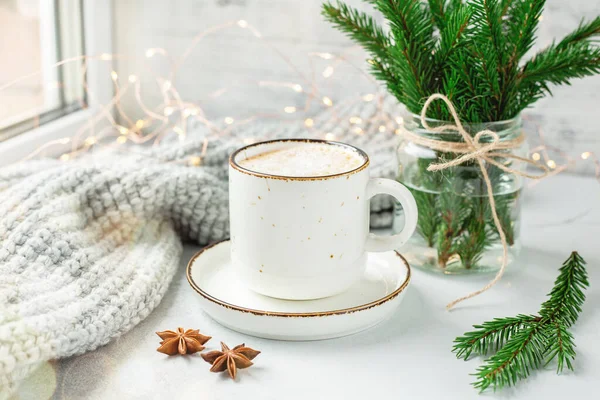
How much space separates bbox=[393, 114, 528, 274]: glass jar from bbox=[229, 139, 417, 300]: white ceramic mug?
0.10m

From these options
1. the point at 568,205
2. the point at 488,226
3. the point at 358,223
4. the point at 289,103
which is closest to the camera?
the point at 358,223

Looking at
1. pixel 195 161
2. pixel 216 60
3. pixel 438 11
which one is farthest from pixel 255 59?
pixel 438 11

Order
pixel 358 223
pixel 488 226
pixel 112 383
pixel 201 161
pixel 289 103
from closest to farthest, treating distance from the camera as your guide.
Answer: pixel 112 383, pixel 358 223, pixel 488 226, pixel 201 161, pixel 289 103

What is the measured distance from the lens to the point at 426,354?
62 centimetres

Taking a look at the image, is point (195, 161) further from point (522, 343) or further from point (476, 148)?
point (522, 343)

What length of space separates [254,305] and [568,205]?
56cm

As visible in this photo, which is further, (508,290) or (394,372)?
(508,290)

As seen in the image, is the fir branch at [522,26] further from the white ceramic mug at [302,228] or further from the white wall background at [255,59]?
the white wall background at [255,59]

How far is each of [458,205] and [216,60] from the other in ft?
2.06

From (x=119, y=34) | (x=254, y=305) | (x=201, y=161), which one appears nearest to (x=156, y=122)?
(x=119, y=34)

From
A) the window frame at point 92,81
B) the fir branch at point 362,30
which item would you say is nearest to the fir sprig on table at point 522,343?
the fir branch at point 362,30

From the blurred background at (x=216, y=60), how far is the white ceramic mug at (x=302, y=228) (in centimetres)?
47

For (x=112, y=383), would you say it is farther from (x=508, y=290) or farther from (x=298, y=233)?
(x=508, y=290)

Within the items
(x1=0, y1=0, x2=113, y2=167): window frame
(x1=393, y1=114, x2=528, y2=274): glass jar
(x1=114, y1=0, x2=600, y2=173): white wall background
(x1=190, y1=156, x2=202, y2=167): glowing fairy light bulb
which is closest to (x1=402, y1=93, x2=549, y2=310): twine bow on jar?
(x1=393, y1=114, x2=528, y2=274): glass jar
